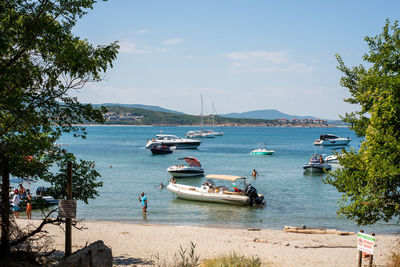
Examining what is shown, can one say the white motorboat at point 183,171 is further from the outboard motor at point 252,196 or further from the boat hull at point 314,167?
the boat hull at point 314,167

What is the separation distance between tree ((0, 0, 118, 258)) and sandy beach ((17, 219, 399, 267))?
6592mm

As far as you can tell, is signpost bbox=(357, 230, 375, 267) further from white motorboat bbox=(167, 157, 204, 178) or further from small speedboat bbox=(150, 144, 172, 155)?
small speedboat bbox=(150, 144, 172, 155)

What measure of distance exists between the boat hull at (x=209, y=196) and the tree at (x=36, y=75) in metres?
21.9

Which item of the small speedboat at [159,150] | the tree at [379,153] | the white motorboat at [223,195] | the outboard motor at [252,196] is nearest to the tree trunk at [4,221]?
the tree at [379,153]

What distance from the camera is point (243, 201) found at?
99.0 feet

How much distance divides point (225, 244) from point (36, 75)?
41.9 ft

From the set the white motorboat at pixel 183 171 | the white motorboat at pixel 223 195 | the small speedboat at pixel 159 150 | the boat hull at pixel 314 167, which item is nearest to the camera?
the white motorboat at pixel 223 195

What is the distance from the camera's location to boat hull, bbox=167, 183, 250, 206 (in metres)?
30.3

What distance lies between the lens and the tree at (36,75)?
8.69m

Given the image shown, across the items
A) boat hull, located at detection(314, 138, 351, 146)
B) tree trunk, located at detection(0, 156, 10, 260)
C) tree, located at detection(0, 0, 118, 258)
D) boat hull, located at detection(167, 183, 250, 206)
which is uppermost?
tree, located at detection(0, 0, 118, 258)

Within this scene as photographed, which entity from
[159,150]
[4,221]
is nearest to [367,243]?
[4,221]

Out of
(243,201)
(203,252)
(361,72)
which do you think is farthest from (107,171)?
(361,72)

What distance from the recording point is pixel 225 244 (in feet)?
61.4

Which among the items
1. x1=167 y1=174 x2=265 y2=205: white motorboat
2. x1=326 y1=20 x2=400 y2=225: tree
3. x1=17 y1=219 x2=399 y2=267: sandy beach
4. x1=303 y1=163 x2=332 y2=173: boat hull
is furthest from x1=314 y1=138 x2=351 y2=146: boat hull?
x1=326 y1=20 x2=400 y2=225: tree
